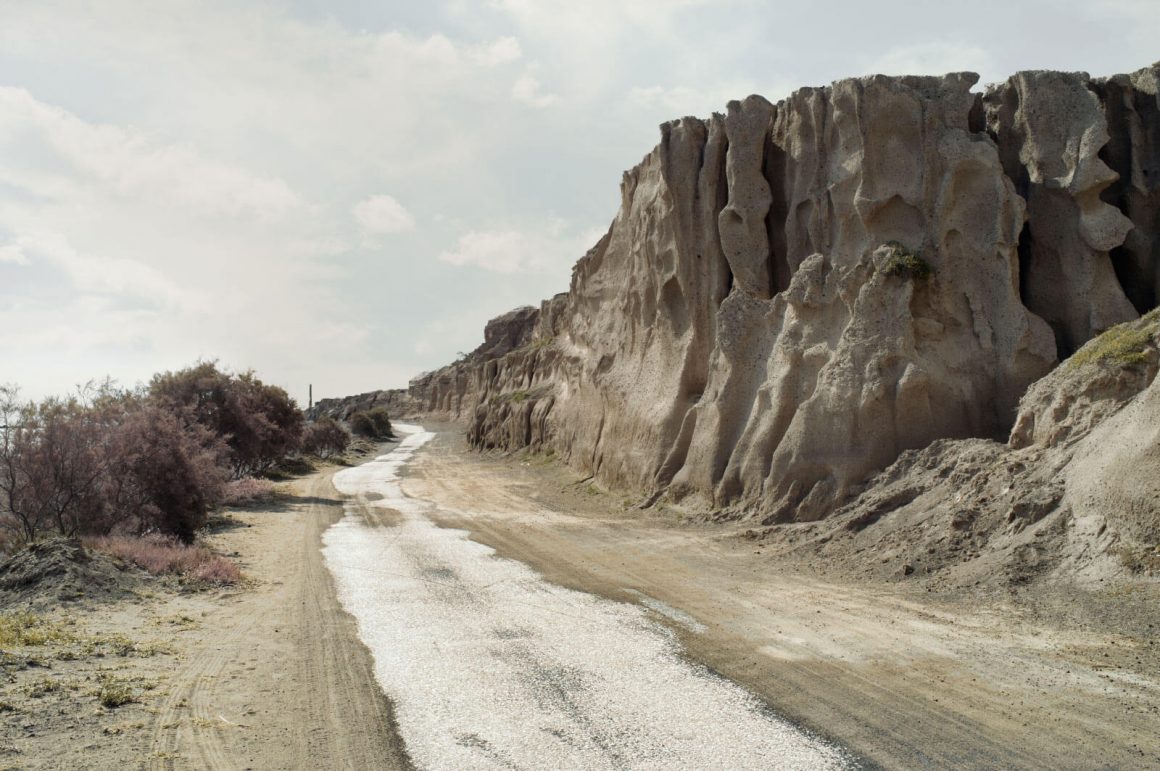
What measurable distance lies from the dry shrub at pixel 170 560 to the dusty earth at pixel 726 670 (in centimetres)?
54

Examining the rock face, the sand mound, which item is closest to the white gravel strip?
the sand mound

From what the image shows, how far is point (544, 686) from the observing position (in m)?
7.39

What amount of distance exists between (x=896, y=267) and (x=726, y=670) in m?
10.5

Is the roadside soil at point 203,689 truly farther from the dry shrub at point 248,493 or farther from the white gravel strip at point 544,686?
the dry shrub at point 248,493

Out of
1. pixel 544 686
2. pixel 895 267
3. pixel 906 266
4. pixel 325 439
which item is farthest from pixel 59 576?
pixel 325 439

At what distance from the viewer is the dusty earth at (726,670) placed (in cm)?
595

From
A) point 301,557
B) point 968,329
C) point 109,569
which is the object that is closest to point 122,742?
point 109,569

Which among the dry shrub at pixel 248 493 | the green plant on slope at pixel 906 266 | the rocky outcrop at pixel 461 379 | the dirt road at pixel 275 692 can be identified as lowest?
the dirt road at pixel 275 692

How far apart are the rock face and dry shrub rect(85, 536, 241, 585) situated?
9508mm

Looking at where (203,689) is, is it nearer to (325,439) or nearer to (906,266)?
(906,266)

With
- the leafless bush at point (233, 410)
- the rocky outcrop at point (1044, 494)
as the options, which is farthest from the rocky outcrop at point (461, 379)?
the rocky outcrop at point (1044, 494)

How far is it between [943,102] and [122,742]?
1711 centimetres

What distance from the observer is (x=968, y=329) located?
1545 centimetres

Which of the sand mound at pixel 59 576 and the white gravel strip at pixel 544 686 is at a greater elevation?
the sand mound at pixel 59 576
